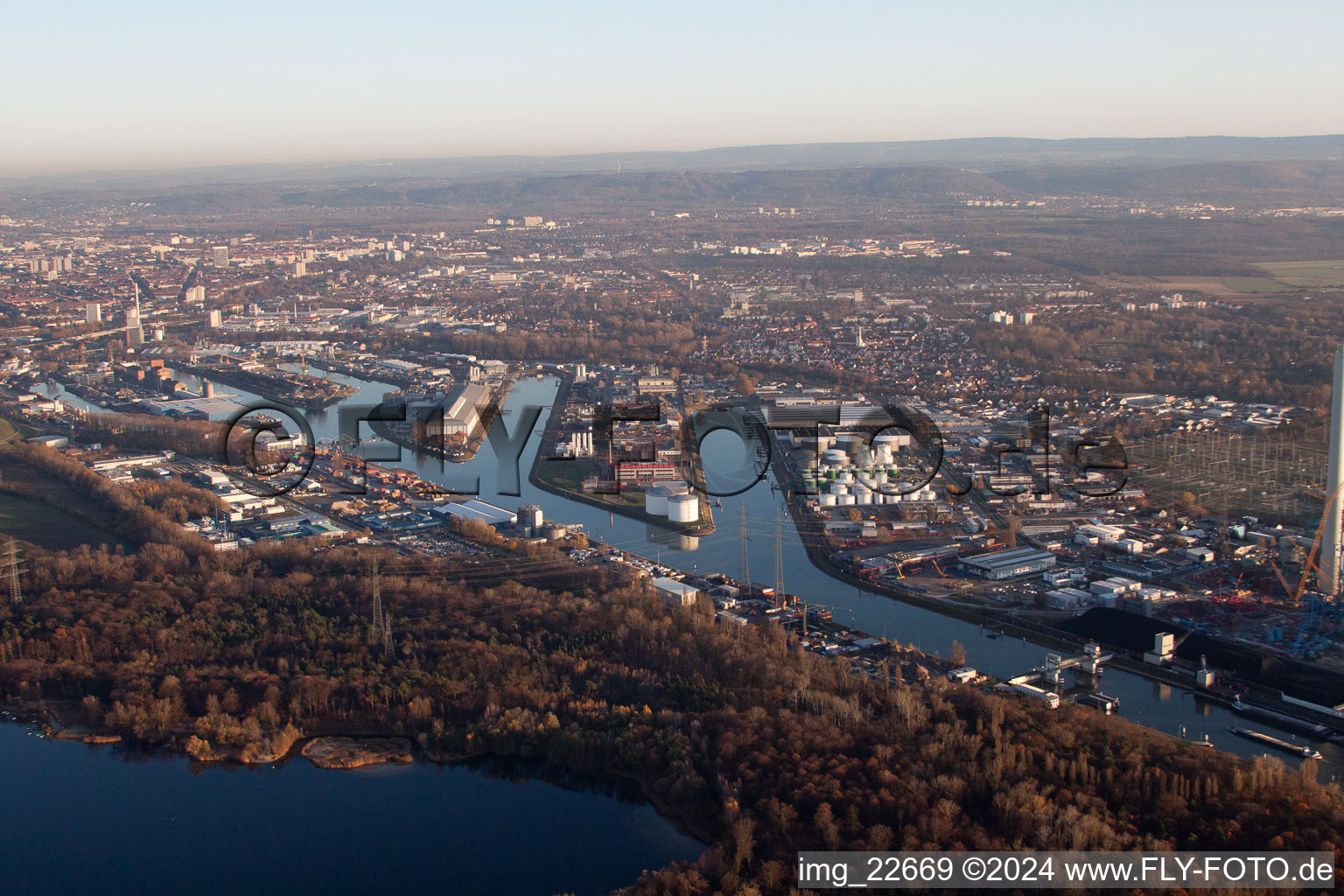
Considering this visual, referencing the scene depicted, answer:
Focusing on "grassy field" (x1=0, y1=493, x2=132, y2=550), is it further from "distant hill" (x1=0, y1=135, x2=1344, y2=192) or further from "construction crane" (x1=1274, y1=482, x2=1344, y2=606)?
"distant hill" (x1=0, y1=135, x2=1344, y2=192)

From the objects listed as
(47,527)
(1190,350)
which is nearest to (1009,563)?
(47,527)

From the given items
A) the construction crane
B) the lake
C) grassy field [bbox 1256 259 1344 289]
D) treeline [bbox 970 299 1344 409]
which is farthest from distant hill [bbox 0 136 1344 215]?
the lake

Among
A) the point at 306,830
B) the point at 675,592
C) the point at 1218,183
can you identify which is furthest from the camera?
the point at 1218,183

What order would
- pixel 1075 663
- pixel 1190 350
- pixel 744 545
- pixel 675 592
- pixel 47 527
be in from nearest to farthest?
1. pixel 1075 663
2. pixel 675 592
3. pixel 744 545
4. pixel 47 527
5. pixel 1190 350

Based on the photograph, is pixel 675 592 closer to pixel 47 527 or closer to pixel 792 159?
pixel 47 527

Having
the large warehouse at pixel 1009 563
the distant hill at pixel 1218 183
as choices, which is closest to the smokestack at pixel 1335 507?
the large warehouse at pixel 1009 563

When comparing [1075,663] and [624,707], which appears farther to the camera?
[1075,663]

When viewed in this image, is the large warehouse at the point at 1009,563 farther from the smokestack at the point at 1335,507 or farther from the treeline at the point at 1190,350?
the treeline at the point at 1190,350
